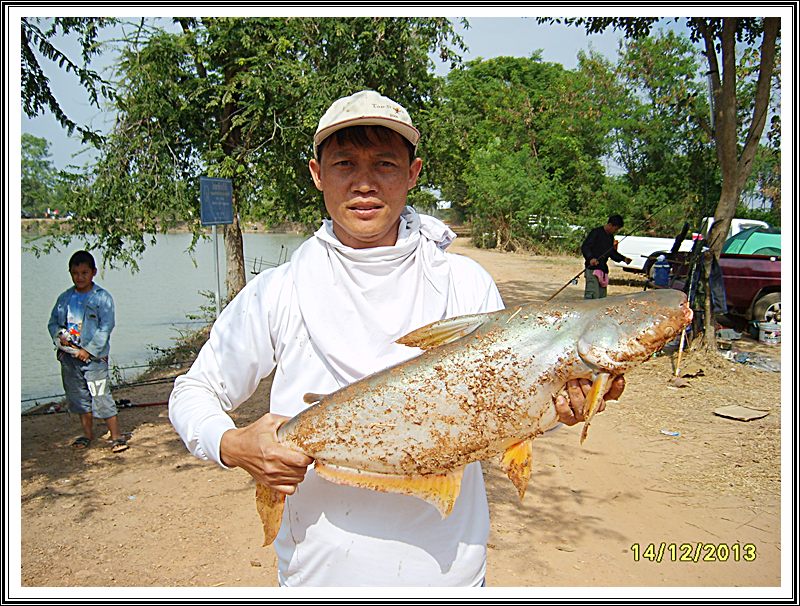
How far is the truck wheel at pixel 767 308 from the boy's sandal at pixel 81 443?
36.9 ft

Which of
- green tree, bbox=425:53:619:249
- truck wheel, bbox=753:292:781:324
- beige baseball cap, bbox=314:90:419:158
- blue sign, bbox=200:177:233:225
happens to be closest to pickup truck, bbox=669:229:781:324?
truck wheel, bbox=753:292:781:324

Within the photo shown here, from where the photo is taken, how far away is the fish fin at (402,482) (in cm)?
181

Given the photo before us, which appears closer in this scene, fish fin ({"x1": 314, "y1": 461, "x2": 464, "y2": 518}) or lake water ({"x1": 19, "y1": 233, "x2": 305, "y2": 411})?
fish fin ({"x1": 314, "y1": 461, "x2": 464, "y2": 518})

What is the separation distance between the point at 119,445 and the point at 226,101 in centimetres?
678

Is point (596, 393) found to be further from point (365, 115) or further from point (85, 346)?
point (85, 346)

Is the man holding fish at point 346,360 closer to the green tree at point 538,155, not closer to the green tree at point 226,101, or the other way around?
the green tree at point 226,101

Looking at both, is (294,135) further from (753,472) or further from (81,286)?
(753,472)

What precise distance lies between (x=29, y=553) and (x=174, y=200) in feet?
25.4

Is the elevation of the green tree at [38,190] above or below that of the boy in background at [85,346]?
above

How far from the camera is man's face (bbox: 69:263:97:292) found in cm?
646

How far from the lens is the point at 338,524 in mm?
1866

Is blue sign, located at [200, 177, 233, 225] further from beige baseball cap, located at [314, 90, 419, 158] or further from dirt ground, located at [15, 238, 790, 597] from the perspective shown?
beige baseball cap, located at [314, 90, 419, 158]
